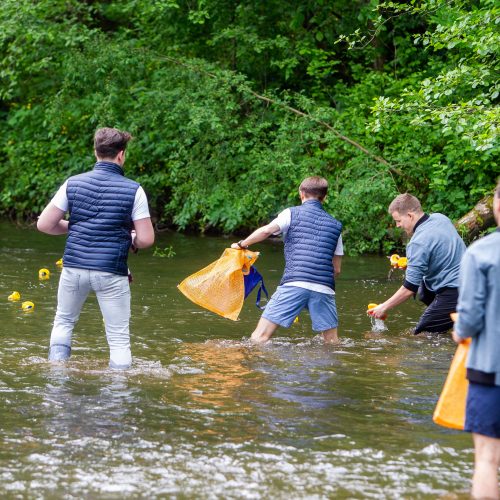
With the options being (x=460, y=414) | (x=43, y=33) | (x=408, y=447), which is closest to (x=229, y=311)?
(x=408, y=447)

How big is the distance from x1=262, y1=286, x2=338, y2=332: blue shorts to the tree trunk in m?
5.85

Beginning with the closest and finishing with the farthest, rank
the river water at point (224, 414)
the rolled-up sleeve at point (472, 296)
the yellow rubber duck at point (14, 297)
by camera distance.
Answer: the rolled-up sleeve at point (472, 296)
the river water at point (224, 414)
the yellow rubber duck at point (14, 297)

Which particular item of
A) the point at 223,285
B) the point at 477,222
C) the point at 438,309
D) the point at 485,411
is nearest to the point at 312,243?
the point at 223,285

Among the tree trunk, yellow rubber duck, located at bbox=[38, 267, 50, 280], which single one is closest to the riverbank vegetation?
the tree trunk

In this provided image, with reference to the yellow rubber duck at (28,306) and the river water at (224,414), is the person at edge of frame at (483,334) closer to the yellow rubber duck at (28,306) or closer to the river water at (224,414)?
the river water at (224,414)

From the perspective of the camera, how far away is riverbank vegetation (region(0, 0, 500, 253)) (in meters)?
16.1

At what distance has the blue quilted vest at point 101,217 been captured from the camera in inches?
287

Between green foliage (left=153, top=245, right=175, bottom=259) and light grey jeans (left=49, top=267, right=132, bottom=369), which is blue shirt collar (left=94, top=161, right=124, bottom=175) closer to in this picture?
light grey jeans (left=49, top=267, right=132, bottom=369)

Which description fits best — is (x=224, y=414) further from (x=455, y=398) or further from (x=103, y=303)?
→ (x=455, y=398)

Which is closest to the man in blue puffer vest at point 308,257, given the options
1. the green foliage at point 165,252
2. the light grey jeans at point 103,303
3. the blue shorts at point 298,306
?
the blue shorts at point 298,306

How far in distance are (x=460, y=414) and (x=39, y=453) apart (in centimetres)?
248

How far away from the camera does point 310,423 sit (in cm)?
654

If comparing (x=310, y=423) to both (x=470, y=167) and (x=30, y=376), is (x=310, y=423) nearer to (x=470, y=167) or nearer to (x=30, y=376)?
(x=30, y=376)

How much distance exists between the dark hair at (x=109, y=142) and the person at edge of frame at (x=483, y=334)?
3.40 metres
